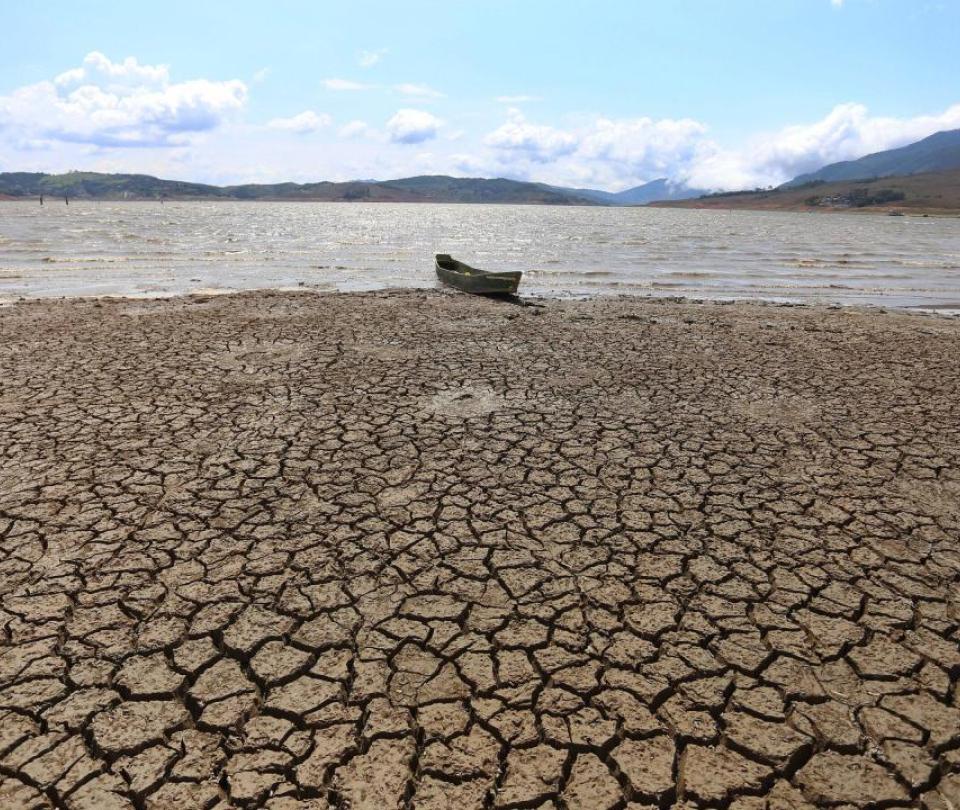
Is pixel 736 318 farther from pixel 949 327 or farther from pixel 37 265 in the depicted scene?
pixel 37 265

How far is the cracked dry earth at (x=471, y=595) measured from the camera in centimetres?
281

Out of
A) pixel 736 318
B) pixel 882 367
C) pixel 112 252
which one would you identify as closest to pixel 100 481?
pixel 882 367

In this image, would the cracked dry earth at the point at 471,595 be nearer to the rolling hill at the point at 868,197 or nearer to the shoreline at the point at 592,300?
the shoreline at the point at 592,300

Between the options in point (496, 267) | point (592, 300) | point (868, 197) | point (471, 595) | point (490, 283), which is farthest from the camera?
point (868, 197)

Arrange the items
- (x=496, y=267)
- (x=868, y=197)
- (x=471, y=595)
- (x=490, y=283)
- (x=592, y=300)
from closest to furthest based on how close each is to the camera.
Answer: (x=471, y=595), (x=490, y=283), (x=592, y=300), (x=496, y=267), (x=868, y=197)

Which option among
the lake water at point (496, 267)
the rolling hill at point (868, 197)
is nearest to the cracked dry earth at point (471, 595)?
the lake water at point (496, 267)

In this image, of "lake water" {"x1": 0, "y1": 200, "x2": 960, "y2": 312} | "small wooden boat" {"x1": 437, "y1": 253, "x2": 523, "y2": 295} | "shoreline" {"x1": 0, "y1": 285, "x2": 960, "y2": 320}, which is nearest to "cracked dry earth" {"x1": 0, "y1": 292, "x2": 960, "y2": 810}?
"shoreline" {"x1": 0, "y1": 285, "x2": 960, "y2": 320}

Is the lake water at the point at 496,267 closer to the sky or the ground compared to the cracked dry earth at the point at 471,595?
closer to the sky

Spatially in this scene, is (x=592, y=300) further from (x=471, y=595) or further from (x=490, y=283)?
(x=471, y=595)

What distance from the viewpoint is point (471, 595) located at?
3979 mm

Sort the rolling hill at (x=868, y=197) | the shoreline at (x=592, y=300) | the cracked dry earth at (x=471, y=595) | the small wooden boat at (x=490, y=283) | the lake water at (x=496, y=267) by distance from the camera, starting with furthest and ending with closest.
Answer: the rolling hill at (x=868, y=197), the lake water at (x=496, y=267), the small wooden boat at (x=490, y=283), the shoreline at (x=592, y=300), the cracked dry earth at (x=471, y=595)

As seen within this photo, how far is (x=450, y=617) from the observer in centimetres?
377

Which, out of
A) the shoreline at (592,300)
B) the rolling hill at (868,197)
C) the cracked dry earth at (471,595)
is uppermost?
Result: the rolling hill at (868,197)

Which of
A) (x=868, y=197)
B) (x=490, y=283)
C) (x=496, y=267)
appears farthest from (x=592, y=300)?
(x=868, y=197)
